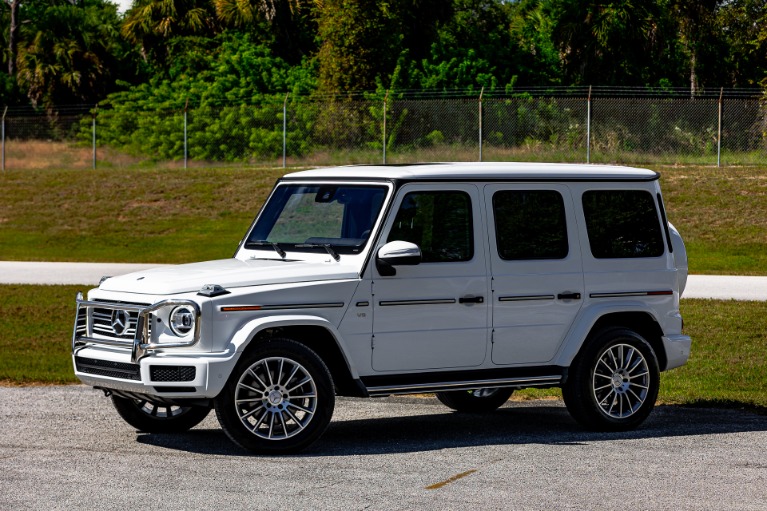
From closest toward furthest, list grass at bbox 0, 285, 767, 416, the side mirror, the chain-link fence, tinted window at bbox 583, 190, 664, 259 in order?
the side mirror
tinted window at bbox 583, 190, 664, 259
grass at bbox 0, 285, 767, 416
the chain-link fence

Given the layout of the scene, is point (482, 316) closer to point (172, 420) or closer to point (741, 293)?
point (172, 420)

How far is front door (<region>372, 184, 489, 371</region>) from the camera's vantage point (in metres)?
9.64

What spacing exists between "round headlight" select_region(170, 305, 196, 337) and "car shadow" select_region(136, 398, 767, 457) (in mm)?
942

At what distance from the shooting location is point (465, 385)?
989cm

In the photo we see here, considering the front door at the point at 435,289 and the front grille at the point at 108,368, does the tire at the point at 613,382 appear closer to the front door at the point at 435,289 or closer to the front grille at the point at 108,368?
the front door at the point at 435,289

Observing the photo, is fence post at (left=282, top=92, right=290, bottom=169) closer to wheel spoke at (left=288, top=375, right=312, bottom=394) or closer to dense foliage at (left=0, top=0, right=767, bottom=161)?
dense foliage at (left=0, top=0, right=767, bottom=161)

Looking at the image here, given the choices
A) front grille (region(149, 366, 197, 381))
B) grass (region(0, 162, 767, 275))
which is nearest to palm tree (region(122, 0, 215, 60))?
grass (region(0, 162, 767, 275))

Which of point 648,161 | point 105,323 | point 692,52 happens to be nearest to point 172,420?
point 105,323

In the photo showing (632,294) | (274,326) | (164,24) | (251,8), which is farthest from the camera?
(164,24)

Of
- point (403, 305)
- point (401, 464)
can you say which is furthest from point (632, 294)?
point (401, 464)

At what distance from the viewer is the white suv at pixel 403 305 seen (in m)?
9.11

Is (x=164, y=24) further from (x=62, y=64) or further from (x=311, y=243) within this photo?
(x=311, y=243)

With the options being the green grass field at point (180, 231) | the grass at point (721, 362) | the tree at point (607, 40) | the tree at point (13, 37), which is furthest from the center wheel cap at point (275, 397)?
the tree at point (13, 37)

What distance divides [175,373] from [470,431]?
2.63 m
